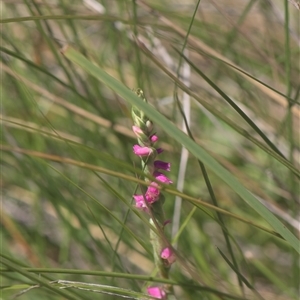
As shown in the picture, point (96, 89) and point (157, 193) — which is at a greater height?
point (96, 89)

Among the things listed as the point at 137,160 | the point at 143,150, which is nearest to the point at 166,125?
the point at 143,150

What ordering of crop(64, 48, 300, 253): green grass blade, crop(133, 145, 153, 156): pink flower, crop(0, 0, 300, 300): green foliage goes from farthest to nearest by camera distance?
crop(0, 0, 300, 300): green foliage < crop(133, 145, 153, 156): pink flower < crop(64, 48, 300, 253): green grass blade

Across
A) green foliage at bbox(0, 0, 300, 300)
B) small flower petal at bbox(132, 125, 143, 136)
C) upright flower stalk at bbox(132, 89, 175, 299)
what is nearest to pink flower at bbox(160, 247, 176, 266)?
upright flower stalk at bbox(132, 89, 175, 299)

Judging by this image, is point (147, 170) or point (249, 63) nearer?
point (147, 170)

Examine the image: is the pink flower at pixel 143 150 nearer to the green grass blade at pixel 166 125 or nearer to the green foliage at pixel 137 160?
the green grass blade at pixel 166 125

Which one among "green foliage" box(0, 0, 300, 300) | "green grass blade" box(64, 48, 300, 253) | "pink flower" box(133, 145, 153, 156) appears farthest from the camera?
"green foliage" box(0, 0, 300, 300)

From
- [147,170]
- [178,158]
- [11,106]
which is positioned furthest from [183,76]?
[147,170]

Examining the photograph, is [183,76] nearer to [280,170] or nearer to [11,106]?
[280,170]

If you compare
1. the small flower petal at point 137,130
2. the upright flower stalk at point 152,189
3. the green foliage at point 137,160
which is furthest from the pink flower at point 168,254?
the green foliage at point 137,160

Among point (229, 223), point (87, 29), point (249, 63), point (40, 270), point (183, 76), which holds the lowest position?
point (40, 270)

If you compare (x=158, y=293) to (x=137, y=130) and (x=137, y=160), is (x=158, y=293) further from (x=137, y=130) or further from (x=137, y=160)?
(x=137, y=160)

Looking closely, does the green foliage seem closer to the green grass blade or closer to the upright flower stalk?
the upright flower stalk
